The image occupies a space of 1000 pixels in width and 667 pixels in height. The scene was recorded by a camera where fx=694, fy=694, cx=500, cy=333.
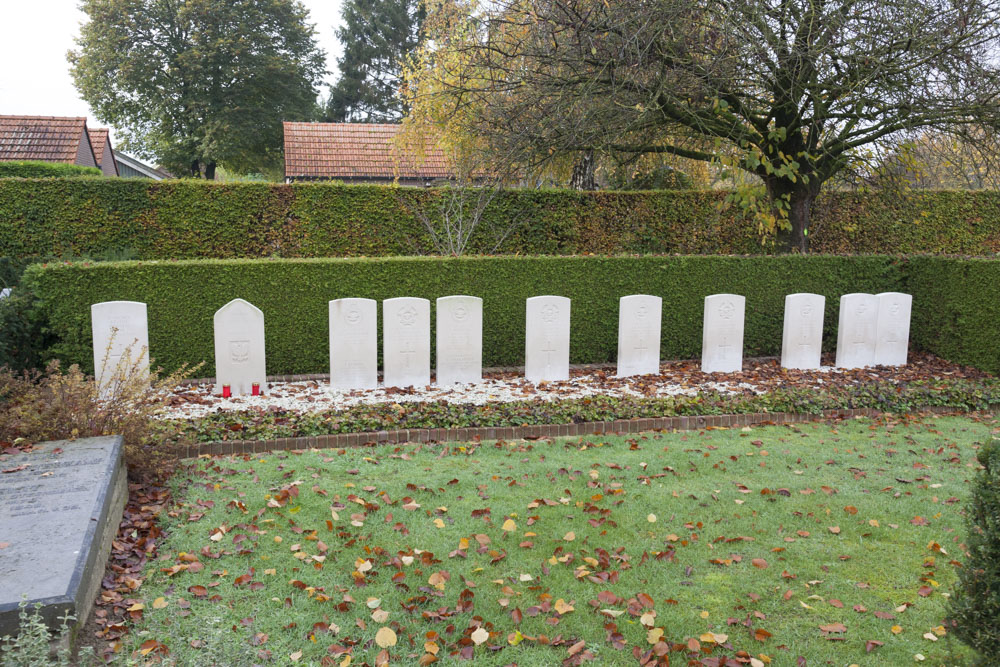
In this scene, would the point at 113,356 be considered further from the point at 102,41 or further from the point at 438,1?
the point at 102,41

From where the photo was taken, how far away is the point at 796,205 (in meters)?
12.8

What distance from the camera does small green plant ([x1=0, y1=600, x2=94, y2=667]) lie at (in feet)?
9.09

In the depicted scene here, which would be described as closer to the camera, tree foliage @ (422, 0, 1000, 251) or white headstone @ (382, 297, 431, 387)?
white headstone @ (382, 297, 431, 387)

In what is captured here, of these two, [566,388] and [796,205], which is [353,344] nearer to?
[566,388]

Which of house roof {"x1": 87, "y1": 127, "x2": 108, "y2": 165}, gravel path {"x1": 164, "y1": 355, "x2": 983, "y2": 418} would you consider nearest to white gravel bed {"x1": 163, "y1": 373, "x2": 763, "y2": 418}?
gravel path {"x1": 164, "y1": 355, "x2": 983, "y2": 418}

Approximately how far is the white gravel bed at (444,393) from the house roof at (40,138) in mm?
14386

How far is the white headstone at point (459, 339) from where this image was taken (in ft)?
30.5

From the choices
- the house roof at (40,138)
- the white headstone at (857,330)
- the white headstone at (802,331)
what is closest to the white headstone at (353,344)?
the white headstone at (802,331)

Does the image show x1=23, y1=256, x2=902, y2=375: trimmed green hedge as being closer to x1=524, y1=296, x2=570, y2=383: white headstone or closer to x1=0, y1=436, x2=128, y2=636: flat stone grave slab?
x1=524, y1=296, x2=570, y2=383: white headstone

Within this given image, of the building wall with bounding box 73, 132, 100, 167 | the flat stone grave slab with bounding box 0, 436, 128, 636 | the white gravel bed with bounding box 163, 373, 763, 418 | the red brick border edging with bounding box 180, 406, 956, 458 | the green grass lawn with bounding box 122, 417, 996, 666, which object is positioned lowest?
the white gravel bed with bounding box 163, 373, 763, 418

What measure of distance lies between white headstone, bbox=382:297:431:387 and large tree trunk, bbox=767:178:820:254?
291 inches

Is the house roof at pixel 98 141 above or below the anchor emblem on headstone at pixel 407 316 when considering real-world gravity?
above

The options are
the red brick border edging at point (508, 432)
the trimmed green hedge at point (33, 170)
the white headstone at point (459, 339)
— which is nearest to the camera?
the red brick border edging at point (508, 432)

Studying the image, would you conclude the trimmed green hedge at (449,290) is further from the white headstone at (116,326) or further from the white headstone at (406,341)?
the white headstone at (406,341)
